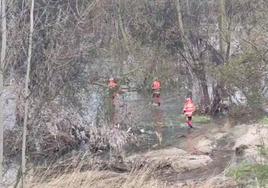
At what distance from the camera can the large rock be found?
14.5 metres

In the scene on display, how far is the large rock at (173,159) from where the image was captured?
47.6 feet

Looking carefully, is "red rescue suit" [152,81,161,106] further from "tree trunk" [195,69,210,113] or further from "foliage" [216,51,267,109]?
"foliage" [216,51,267,109]

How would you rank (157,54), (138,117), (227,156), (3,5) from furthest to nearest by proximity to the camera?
1. (157,54)
2. (138,117)
3. (227,156)
4. (3,5)

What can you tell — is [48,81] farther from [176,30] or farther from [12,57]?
[176,30]

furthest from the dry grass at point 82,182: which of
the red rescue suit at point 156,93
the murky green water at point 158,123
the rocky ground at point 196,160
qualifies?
the red rescue suit at point 156,93

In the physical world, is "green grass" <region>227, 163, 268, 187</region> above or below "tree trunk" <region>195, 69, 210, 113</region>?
below

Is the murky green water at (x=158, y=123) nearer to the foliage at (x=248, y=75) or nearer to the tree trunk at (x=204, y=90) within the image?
the tree trunk at (x=204, y=90)

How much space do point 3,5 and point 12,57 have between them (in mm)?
641

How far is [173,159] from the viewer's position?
15.0 meters

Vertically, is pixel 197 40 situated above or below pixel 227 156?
above

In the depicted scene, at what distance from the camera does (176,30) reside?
26.1 meters

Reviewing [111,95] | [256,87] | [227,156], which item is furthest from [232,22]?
[227,156]

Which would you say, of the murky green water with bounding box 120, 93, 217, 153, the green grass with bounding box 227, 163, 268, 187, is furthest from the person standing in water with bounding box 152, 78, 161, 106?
the green grass with bounding box 227, 163, 268, 187

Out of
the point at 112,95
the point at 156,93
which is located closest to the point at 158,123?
the point at 112,95
